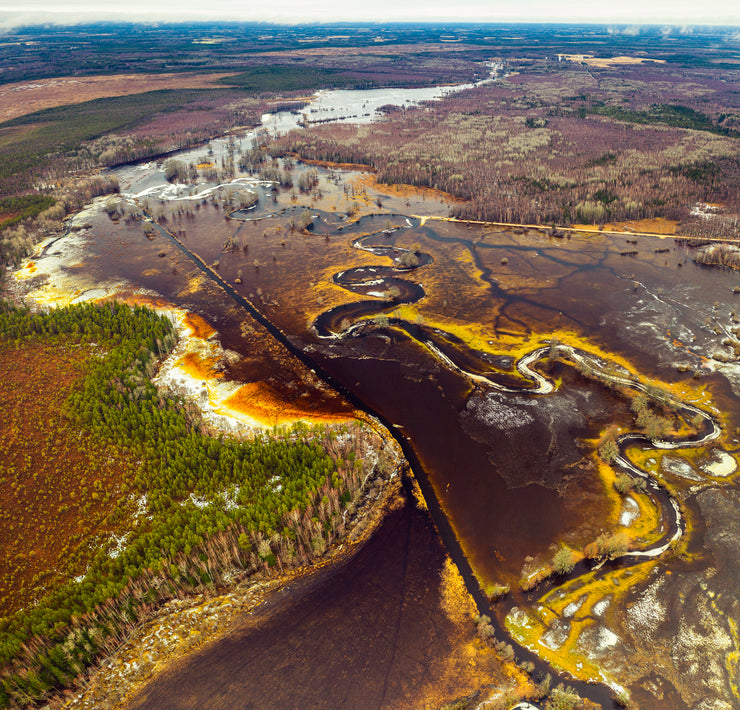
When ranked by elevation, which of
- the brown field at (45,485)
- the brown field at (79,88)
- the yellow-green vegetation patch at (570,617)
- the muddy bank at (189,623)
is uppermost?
the brown field at (79,88)

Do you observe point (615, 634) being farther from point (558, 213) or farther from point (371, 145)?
point (371, 145)

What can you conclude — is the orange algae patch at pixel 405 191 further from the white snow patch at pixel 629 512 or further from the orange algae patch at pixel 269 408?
the white snow patch at pixel 629 512

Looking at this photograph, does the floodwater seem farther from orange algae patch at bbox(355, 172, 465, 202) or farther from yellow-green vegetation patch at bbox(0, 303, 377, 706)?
orange algae patch at bbox(355, 172, 465, 202)

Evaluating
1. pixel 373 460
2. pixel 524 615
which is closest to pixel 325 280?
pixel 373 460

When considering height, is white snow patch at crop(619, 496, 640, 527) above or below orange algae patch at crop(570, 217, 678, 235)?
below

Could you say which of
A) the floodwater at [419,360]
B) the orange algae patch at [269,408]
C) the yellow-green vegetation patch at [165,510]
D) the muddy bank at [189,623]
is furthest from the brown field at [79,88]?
the muddy bank at [189,623]

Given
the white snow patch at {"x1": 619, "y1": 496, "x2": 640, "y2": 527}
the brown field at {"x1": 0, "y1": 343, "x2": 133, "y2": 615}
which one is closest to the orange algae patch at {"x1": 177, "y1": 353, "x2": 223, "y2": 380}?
the brown field at {"x1": 0, "y1": 343, "x2": 133, "y2": 615}
